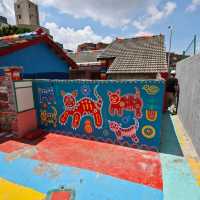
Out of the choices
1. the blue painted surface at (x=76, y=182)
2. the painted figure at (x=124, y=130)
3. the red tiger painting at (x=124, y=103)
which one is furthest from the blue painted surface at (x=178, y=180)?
the red tiger painting at (x=124, y=103)

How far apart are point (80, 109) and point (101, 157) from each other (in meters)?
1.92

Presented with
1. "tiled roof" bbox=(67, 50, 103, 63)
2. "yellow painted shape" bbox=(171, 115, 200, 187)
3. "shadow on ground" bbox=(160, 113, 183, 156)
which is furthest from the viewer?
"tiled roof" bbox=(67, 50, 103, 63)

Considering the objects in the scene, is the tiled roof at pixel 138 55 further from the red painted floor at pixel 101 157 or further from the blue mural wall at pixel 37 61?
the red painted floor at pixel 101 157

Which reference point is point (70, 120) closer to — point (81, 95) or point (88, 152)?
point (81, 95)

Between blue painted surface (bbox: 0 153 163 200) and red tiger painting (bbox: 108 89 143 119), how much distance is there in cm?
204

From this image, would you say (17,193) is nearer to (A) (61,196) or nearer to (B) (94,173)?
(A) (61,196)

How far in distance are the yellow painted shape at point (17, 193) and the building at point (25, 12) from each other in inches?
2854

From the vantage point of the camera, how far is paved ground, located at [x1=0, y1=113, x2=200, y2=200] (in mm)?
3314

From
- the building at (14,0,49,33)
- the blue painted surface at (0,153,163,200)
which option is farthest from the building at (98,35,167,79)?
the building at (14,0,49,33)

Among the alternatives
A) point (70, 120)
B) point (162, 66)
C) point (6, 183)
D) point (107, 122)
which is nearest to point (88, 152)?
point (107, 122)

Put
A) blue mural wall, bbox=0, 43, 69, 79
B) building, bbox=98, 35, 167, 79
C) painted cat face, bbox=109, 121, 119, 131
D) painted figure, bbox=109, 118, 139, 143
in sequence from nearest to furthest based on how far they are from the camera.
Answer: painted figure, bbox=109, 118, 139, 143 < painted cat face, bbox=109, 121, 119, 131 < blue mural wall, bbox=0, 43, 69, 79 < building, bbox=98, 35, 167, 79

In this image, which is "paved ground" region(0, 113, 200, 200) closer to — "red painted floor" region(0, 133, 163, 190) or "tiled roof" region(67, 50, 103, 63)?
"red painted floor" region(0, 133, 163, 190)

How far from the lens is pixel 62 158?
4660mm

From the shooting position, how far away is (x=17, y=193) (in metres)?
3.37
